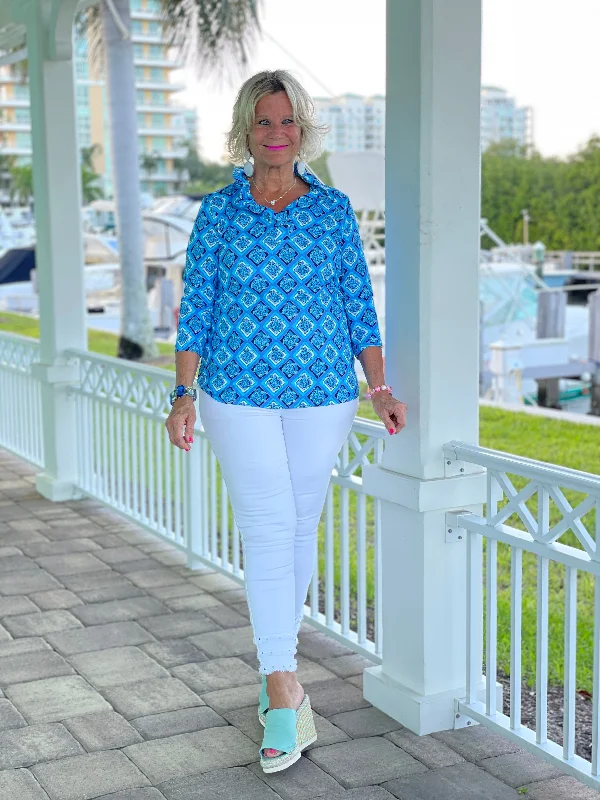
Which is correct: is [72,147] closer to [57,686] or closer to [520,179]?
[57,686]

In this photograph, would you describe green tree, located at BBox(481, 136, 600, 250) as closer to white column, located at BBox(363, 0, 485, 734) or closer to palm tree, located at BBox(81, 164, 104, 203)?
palm tree, located at BBox(81, 164, 104, 203)

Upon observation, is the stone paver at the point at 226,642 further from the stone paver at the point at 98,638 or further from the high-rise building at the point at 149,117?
the high-rise building at the point at 149,117

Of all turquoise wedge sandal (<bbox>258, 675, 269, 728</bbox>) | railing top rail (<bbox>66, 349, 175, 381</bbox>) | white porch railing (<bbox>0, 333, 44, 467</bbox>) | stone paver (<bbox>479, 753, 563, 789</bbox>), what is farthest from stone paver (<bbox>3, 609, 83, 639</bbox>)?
white porch railing (<bbox>0, 333, 44, 467</bbox>)

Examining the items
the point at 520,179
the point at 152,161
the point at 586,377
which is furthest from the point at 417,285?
the point at 152,161

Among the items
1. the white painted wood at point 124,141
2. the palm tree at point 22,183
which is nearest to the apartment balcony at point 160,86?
the palm tree at point 22,183

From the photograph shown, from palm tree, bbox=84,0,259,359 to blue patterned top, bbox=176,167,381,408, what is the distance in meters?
8.94

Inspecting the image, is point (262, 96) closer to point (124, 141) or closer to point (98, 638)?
point (98, 638)

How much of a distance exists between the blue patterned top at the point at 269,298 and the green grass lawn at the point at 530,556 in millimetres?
1595

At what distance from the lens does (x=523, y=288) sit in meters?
21.7

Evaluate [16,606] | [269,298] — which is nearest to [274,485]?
[269,298]

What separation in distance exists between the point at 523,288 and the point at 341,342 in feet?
64.1

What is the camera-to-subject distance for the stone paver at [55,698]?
10.3 ft

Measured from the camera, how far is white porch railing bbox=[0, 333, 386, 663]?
11.2ft

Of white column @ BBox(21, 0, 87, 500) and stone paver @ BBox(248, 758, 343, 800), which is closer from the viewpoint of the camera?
stone paver @ BBox(248, 758, 343, 800)
